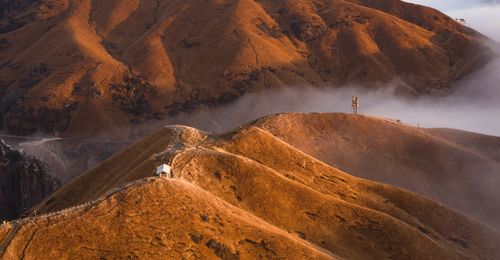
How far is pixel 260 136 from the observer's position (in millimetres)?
104375

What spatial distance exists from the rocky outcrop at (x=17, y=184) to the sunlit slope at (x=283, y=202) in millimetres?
71806

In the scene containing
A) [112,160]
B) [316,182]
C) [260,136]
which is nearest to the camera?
[316,182]

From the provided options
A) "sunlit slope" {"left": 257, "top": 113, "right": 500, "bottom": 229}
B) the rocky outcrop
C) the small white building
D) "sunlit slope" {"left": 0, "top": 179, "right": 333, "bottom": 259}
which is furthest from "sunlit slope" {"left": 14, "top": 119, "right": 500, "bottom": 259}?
the rocky outcrop

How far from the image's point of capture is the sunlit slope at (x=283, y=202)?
68.2m

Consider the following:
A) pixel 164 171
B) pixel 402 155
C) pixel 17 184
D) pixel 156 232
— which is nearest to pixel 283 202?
pixel 164 171

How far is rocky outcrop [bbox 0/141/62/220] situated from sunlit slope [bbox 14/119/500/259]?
7181cm

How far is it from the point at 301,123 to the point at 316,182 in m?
48.9

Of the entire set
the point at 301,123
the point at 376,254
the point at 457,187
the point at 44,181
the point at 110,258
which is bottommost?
the point at 44,181

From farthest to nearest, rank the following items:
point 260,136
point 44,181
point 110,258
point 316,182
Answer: point 44,181, point 260,136, point 316,182, point 110,258

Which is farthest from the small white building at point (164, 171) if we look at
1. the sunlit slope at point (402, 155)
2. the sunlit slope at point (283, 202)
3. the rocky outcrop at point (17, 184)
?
the rocky outcrop at point (17, 184)

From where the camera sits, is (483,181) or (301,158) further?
(483,181)

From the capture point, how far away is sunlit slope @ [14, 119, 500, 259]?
6825 cm

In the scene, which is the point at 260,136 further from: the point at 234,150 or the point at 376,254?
the point at 376,254

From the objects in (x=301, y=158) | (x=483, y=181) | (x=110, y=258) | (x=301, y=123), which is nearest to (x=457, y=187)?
(x=483, y=181)
